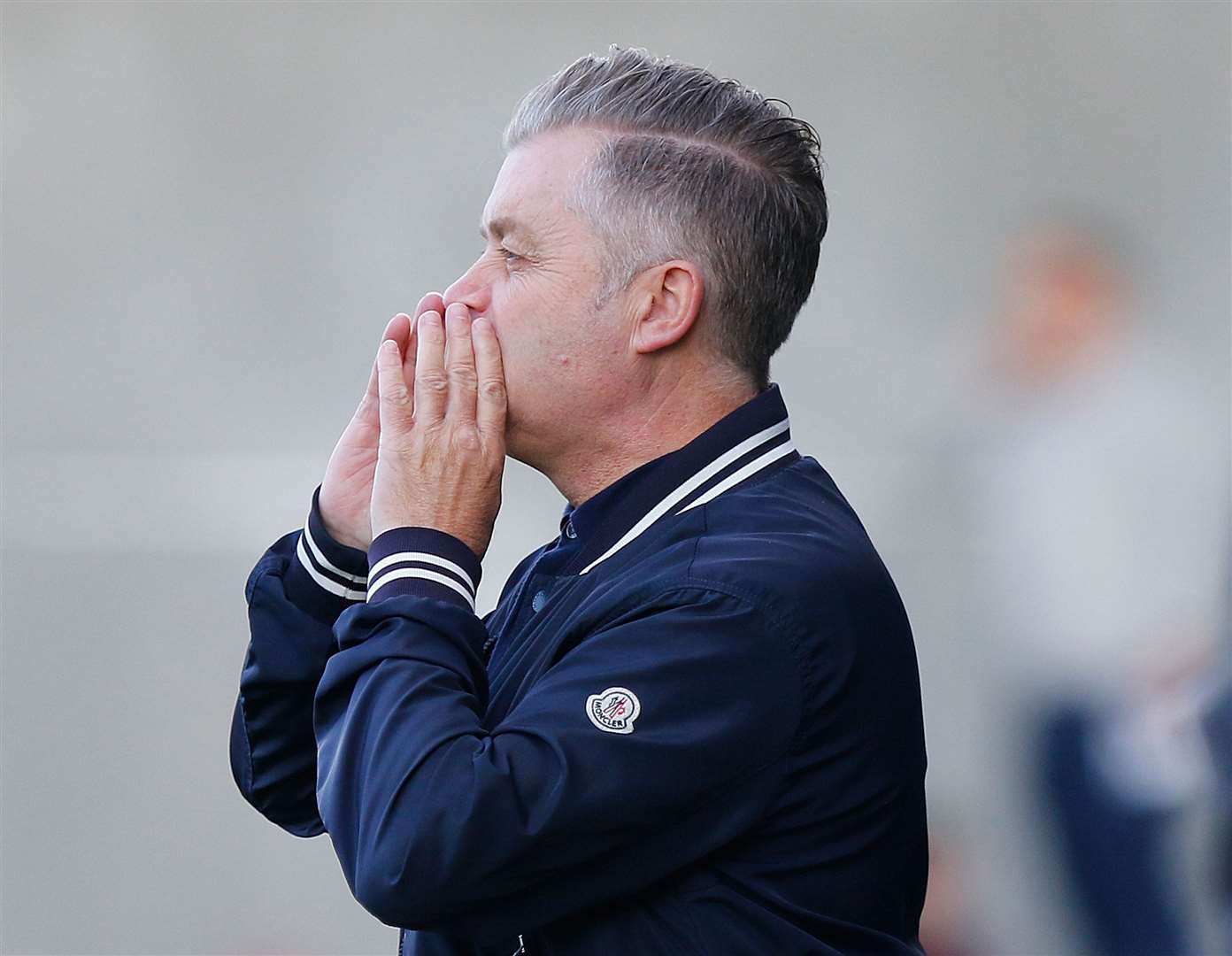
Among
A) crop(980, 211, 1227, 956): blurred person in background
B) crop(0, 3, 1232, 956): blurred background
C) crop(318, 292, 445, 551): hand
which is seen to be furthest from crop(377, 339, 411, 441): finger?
crop(0, 3, 1232, 956): blurred background

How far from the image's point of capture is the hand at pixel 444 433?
59.2 inches

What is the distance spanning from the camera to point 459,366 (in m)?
1.60

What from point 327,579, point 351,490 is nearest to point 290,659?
point 327,579

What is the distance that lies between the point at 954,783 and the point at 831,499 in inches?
130

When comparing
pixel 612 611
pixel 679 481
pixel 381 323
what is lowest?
pixel 612 611

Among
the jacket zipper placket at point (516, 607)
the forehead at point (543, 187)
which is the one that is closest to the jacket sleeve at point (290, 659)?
the jacket zipper placket at point (516, 607)

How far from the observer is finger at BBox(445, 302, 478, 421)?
1581 mm

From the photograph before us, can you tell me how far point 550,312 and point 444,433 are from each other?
174 mm

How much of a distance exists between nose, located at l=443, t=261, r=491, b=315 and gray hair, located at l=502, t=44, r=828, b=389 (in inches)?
4.9

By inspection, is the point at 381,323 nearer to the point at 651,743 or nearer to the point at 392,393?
the point at 392,393

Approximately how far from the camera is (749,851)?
4.62 ft

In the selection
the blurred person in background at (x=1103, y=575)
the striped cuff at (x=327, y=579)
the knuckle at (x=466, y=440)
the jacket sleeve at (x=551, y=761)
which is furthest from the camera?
the blurred person in background at (x=1103, y=575)

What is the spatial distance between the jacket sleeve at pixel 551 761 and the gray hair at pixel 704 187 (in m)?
0.40

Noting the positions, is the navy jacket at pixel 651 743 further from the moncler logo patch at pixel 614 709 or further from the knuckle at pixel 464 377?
the knuckle at pixel 464 377
